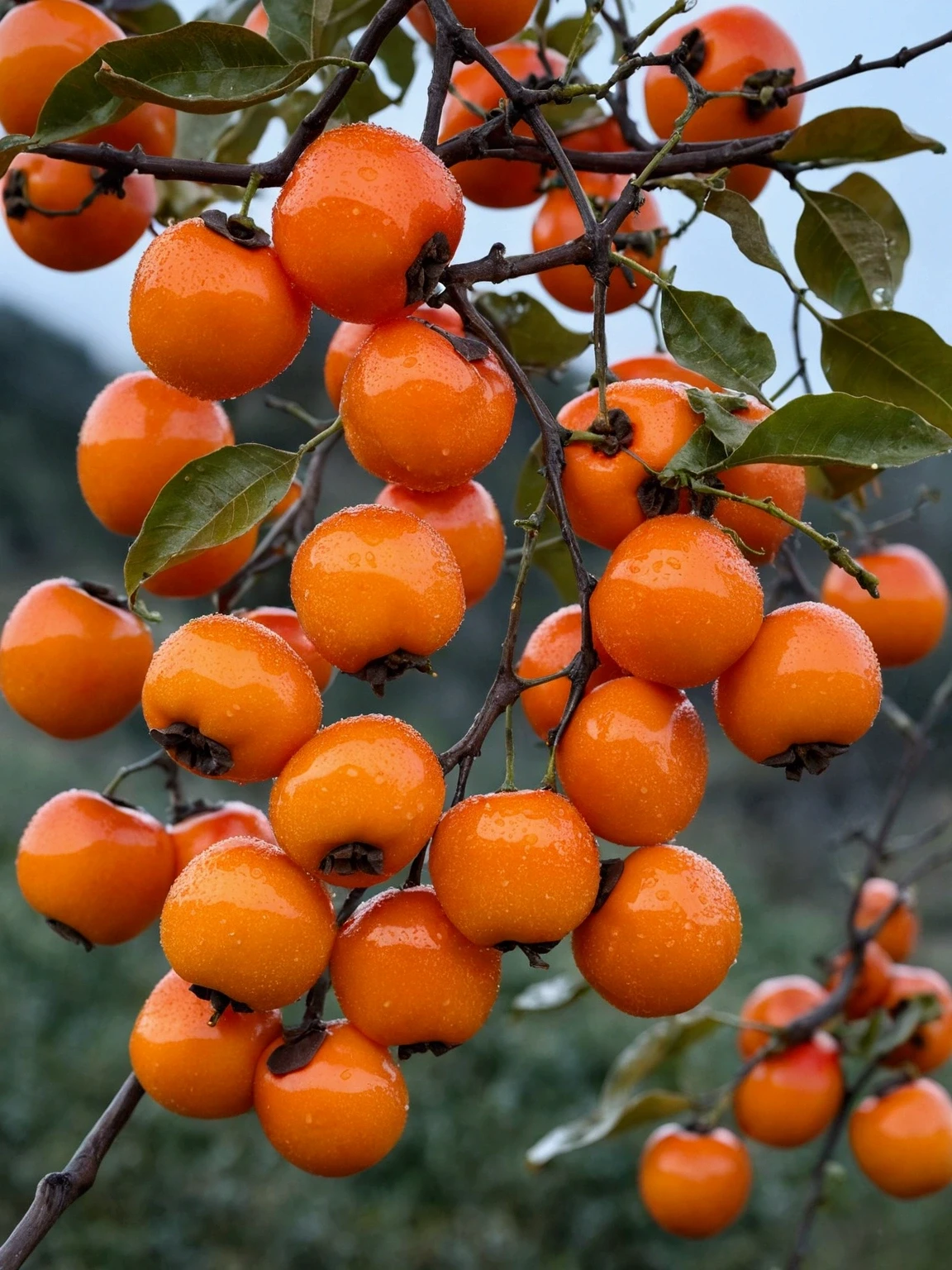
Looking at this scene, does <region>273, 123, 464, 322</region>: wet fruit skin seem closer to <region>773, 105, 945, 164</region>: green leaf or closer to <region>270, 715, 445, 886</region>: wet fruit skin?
<region>270, 715, 445, 886</region>: wet fruit skin

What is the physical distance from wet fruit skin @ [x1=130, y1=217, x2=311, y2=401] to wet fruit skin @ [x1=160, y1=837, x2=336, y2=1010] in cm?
31

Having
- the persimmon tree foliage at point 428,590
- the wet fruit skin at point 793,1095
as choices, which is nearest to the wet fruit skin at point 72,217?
the persimmon tree foliage at point 428,590

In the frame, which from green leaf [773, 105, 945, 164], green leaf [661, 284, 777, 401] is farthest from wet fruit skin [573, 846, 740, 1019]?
green leaf [773, 105, 945, 164]

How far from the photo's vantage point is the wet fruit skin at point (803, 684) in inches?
29.1

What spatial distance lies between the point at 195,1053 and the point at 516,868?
28cm

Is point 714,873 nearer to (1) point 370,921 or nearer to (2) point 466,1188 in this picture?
(1) point 370,921

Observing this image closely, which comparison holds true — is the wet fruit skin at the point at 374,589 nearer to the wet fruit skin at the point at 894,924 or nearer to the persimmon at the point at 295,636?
the persimmon at the point at 295,636

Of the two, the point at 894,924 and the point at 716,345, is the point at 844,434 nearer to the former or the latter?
the point at 716,345

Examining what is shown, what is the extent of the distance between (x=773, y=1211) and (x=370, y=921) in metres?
3.50

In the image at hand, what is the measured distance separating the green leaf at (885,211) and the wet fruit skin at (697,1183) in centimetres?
111

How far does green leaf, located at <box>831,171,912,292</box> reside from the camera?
1096 mm

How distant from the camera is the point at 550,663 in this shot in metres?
0.87

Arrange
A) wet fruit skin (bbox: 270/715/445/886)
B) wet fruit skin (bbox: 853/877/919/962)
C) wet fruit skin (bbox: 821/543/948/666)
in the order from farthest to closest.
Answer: wet fruit skin (bbox: 853/877/919/962)
wet fruit skin (bbox: 821/543/948/666)
wet fruit skin (bbox: 270/715/445/886)

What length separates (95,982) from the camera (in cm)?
464
